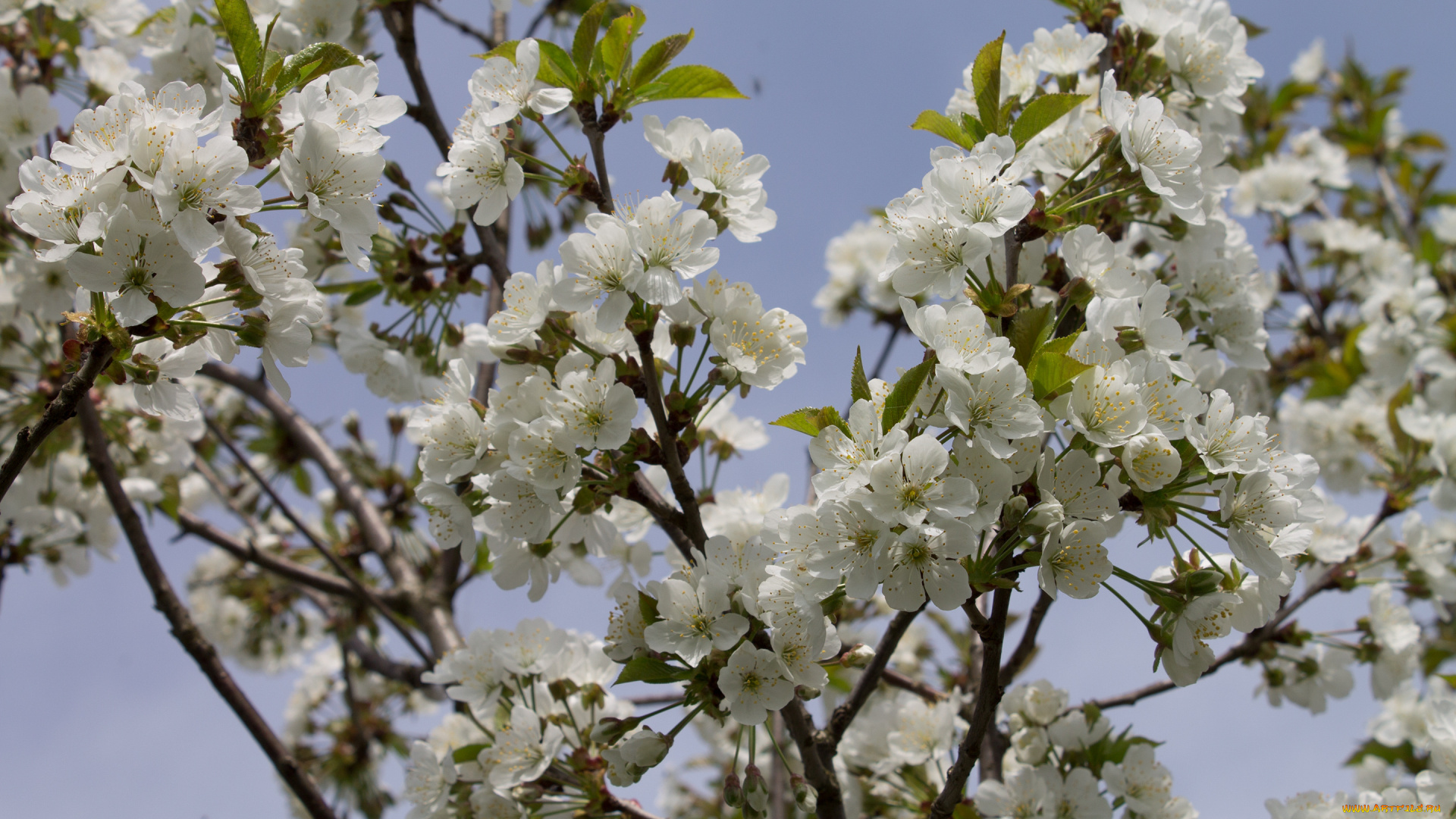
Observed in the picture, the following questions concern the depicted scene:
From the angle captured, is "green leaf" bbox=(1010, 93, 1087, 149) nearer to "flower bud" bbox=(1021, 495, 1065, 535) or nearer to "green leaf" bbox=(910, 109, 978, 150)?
"green leaf" bbox=(910, 109, 978, 150)

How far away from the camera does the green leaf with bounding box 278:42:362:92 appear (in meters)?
1.67

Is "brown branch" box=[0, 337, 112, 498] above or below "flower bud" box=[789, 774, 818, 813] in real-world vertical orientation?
above

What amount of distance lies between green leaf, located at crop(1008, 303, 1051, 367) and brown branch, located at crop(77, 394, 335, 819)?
225cm

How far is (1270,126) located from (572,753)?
6465 millimetres

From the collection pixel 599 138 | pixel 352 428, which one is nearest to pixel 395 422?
pixel 352 428

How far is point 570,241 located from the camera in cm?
169

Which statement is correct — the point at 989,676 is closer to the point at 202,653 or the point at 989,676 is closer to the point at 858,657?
the point at 858,657

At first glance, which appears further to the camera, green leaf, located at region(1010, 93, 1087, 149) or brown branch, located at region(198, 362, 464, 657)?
brown branch, located at region(198, 362, 464, 657)

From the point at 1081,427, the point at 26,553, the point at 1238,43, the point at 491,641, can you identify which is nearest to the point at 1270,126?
the point at 1238,43

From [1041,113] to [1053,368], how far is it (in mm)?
629

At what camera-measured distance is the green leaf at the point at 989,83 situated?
5.98 ft

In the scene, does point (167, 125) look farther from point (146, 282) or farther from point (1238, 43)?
point (1238, 43)

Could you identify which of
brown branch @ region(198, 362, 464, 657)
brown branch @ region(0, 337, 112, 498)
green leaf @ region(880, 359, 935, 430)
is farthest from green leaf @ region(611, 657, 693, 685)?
brown branch @ region(198, 362, 464, 657)

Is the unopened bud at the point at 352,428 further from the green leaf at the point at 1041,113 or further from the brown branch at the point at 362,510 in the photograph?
the green leaf at the point at 1041,113
